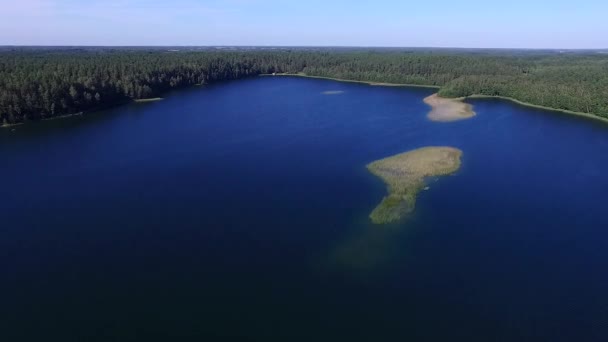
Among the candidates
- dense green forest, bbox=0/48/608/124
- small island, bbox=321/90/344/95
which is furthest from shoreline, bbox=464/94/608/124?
small island, bbox=321/90/344/95

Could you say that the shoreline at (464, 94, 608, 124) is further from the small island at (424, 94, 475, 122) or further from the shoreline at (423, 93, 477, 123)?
the small island at (424, 94, 475, 122)

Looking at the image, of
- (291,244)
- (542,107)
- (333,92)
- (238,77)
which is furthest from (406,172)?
(238,77)

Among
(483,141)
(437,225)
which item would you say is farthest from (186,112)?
(437,225)

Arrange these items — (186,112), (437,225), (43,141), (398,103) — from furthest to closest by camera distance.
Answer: (398,103) < (186,112) < (43,141) < (437,225)

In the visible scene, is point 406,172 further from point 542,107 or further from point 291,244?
point 542,107

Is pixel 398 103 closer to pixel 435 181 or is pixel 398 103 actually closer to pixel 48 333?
pixel 435 181
